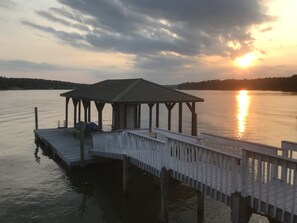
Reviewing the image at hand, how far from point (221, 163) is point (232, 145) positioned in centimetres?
249

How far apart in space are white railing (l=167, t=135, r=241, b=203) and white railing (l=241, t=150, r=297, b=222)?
1.06ft

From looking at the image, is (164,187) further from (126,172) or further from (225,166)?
(126,172)

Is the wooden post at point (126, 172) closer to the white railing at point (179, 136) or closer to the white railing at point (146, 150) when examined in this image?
the white railing at point (146, 150)

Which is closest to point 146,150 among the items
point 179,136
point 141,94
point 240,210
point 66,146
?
point 179,136

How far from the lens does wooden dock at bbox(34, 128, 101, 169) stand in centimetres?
1794

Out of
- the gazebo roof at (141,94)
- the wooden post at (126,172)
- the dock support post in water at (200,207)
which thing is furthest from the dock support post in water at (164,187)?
the gazebo roof at (141,94)

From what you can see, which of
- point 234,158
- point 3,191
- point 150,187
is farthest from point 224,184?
point 3,191

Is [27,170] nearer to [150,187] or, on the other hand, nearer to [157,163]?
[150,187]

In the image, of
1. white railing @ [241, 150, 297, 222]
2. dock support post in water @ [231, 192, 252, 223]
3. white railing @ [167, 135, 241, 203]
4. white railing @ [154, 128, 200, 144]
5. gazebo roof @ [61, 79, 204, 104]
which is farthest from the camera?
gazebo roof @ [61, 79, 204, 104]

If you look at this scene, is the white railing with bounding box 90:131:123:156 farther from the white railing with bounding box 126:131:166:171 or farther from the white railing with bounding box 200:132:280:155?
the white railing with bounding box 200:132:280:155

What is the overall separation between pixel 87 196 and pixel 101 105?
6674 millimetres

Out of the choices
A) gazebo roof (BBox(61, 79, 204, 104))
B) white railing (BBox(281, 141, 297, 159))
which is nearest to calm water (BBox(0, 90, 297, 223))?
gazebo roof (BBox(61, 79, 204, 104))

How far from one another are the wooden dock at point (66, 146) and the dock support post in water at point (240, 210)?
1104 centimetres

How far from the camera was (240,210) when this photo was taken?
794 cm
